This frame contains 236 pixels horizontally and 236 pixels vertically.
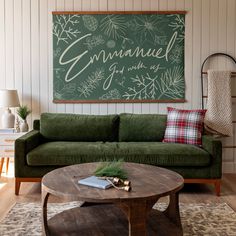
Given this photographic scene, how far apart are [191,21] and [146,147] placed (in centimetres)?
187

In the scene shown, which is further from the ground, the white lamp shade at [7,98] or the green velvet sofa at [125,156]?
the white lamp shade at [7,98]

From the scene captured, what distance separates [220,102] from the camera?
14.8 ft

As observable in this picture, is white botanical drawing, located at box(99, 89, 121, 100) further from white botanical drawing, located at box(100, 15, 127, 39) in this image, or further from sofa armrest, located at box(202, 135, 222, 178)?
sofa armrest, located at box(202, 135, 222, 178)

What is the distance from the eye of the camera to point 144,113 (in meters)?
4.74

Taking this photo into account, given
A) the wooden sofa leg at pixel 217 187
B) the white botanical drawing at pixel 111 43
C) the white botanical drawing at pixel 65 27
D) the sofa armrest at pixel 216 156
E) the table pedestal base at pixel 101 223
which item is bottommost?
the wooden sofa leg at pixel 217 187

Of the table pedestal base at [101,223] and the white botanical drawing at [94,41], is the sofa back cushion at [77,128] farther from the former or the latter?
the table pedestal base at [101,223]

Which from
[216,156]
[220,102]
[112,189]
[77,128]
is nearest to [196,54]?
[220,102]

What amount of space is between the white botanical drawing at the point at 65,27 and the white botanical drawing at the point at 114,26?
0.34 metres

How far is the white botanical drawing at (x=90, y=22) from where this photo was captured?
4617 millimetres

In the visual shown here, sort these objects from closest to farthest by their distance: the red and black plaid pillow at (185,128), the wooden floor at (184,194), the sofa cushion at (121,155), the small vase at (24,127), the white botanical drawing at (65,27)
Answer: the wooden floor at (184,194) → the sofa cushion at (121,155) → the red and black plaid pillow at (185,128) → the small vase at (24,127) → the white botanical drawing at (65,27)

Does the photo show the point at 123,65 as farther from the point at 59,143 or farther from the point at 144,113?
the point at 59,143

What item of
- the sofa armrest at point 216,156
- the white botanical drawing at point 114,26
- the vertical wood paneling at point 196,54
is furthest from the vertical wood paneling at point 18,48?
the sofa armrest at point 216,156

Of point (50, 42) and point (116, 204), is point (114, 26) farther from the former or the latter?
point (116, 204)

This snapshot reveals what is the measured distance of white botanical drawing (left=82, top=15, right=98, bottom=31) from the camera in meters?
4.62
